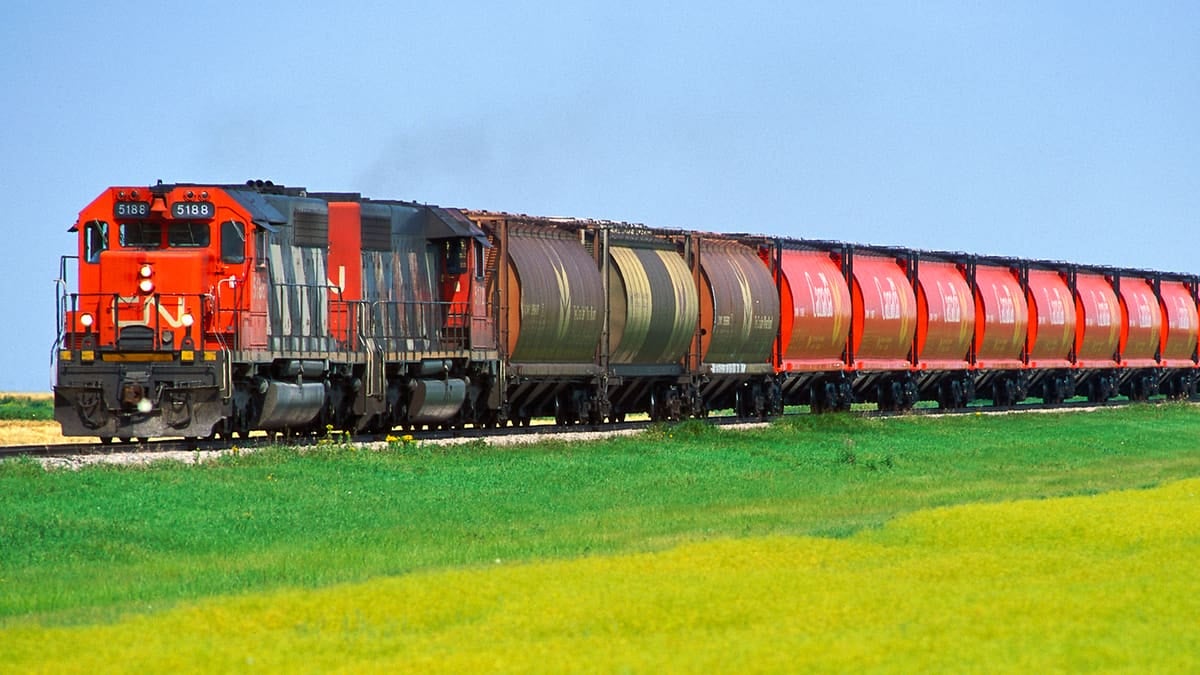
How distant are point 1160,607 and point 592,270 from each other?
73.4 feet

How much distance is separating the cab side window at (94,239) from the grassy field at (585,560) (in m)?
4.84

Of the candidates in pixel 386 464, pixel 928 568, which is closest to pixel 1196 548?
pixel 928 568

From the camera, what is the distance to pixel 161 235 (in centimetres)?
2555

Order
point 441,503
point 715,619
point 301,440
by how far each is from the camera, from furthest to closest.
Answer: point 301,440, point 441,503, point 715,619

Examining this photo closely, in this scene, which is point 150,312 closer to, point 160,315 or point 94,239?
point 160,315

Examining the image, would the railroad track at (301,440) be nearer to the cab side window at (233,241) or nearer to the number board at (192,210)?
the cab side window at (233,241)

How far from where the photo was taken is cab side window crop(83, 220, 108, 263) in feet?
83.8

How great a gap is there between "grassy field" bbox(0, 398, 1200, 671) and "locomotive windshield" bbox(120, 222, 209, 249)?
13.3 ft

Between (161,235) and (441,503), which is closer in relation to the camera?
(441,503)

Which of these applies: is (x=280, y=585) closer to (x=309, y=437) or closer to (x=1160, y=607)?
(x=1160, y=607)

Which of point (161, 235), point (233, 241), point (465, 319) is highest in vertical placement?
point (161, 235)

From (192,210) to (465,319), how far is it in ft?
20.4

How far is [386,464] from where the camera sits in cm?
2384

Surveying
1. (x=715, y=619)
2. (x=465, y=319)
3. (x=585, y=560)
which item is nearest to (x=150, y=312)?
(x=465, y=319)
